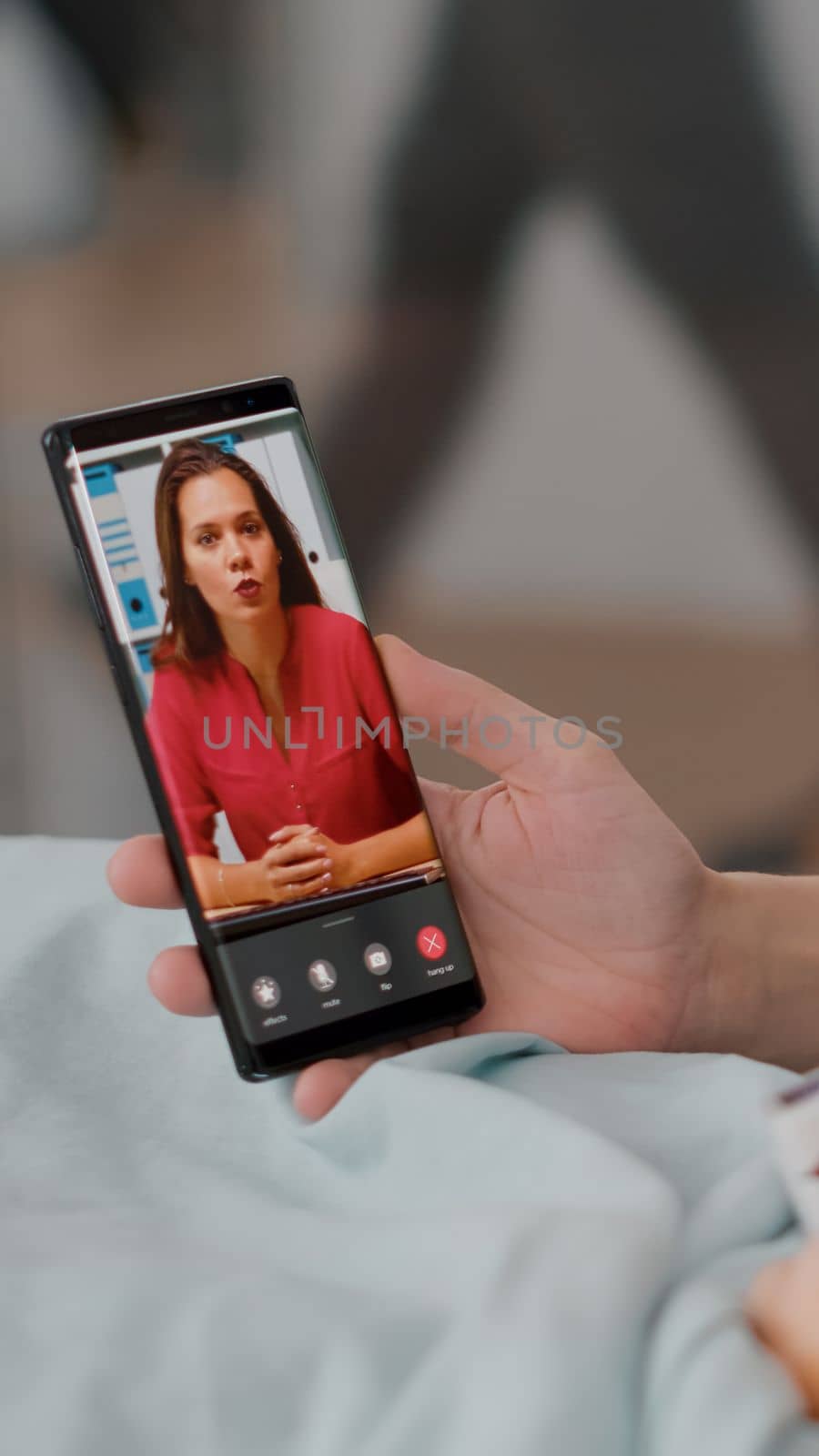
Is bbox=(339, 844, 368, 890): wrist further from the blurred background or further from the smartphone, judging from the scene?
the blurred background

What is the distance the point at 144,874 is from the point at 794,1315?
358 millimetres

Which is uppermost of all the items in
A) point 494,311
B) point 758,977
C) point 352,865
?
point 494,311

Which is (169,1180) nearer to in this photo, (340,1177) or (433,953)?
A: (340,1177)

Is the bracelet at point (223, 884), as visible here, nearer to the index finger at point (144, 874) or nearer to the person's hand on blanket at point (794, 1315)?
the index finger at point (144, 874)

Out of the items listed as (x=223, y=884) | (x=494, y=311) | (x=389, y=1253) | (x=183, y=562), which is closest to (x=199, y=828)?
(x=223, y=884)

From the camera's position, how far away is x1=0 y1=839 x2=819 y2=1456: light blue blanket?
34 centimetres

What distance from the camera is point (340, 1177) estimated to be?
19.4 inches

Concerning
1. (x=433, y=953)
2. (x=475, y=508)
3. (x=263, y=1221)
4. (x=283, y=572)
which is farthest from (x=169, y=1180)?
(x=475, y=508)

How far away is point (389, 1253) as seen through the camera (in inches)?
16.2

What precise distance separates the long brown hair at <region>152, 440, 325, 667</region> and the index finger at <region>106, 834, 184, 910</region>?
0.09m

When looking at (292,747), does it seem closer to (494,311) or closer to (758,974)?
(758,974)

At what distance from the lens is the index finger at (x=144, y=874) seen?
609mm

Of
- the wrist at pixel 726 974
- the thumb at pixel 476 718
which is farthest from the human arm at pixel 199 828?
the wrist at pixel 726 974

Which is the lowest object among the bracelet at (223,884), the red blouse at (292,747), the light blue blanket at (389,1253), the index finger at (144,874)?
the light blue blanket at (389,1253)
